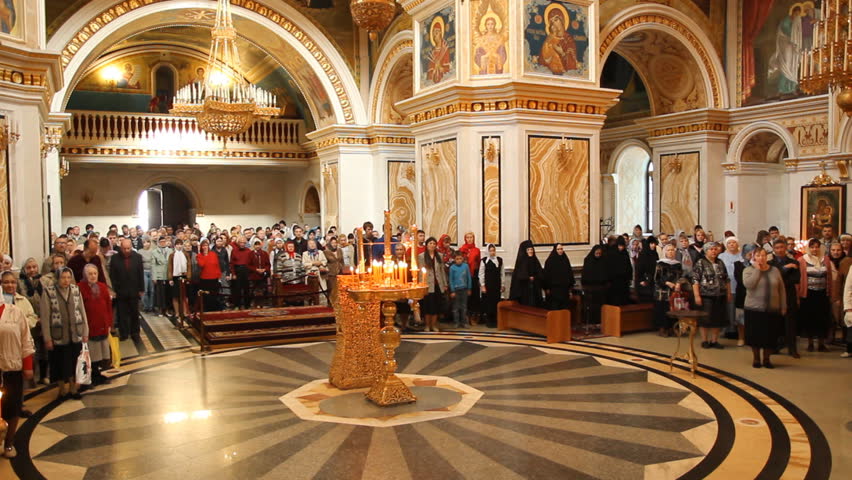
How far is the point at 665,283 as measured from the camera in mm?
10391

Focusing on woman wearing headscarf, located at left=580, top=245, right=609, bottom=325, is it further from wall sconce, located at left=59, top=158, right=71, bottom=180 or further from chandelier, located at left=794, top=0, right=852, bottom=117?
wall sconce, located at left=59, top=158, right=71, bottom=180

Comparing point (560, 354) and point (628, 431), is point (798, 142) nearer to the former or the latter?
point (560, 354)

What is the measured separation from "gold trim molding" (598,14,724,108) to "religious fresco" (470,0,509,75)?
2.82m

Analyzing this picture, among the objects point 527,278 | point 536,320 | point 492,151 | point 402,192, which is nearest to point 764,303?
point 536,320

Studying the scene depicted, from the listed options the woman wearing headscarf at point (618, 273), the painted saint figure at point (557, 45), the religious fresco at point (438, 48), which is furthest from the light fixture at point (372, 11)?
the woman wearing headscarf at point (618, 273)

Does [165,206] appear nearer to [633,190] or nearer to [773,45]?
[633,190]

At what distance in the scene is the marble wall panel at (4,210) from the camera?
339 inches

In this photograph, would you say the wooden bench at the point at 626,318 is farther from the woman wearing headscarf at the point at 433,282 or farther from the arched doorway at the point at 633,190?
the arched doorway at the point at 633,190

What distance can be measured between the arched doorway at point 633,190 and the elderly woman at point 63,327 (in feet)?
49.7

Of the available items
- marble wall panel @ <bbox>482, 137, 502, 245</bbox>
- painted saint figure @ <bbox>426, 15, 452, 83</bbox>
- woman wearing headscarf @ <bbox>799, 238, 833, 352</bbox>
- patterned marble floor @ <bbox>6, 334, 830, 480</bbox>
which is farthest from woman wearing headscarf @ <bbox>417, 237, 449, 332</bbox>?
woman wearing headscarf @ <bbox>799, 238, 833, 352</bbox>

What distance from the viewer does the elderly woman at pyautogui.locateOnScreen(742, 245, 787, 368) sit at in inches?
326

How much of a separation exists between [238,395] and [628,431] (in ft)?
12.7

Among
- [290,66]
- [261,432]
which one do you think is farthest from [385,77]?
[261,432]

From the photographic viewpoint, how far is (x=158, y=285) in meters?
13.4
